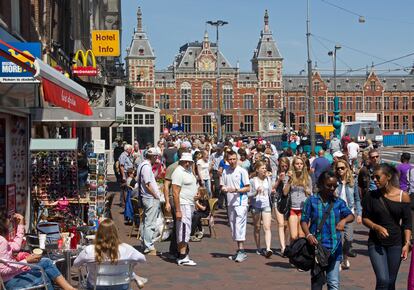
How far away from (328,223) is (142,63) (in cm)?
9394

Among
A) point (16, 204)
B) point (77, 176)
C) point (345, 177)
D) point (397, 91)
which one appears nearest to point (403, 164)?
point (345, 177)

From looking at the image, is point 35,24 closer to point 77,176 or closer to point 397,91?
point 77,176

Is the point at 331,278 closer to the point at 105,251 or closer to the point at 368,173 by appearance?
the point at 105,251

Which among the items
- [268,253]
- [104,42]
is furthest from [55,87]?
[104,42]

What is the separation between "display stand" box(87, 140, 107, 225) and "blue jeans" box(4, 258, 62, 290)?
15.9 feet

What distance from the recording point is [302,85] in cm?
10638

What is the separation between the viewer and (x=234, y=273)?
10.2 metres

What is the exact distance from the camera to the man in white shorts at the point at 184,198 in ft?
35.4

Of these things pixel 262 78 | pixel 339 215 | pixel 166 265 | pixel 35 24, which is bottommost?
pixel 166 265

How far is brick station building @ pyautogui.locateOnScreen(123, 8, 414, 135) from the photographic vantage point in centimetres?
9931

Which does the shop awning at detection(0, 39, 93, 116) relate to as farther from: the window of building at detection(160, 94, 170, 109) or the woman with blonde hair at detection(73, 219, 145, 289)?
the window of building at detection(160, 94, 170, 109)

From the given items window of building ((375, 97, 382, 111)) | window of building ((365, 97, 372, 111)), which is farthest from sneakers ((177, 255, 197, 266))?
window of building ((375, 97, 382, 111))

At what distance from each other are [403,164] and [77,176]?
6.19m

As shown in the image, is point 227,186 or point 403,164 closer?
point 227,186
